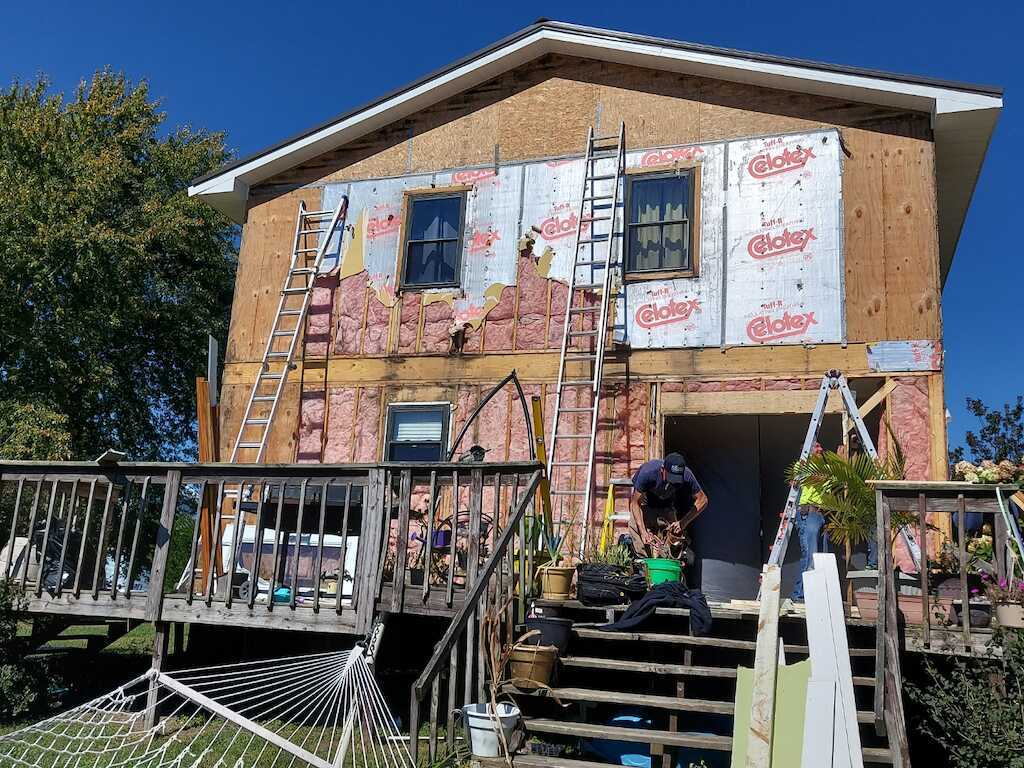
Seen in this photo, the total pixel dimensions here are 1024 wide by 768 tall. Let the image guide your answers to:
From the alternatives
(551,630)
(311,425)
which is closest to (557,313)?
(311,425)

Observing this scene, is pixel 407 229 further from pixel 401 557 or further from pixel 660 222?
pixel 401 557

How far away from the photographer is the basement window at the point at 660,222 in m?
11.0

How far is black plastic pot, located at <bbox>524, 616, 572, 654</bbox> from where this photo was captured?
7109 mm

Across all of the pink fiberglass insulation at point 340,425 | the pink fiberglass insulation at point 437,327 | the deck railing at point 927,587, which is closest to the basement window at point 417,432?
the pink fiberglass insulation at point 340,425

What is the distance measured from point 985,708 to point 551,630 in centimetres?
302

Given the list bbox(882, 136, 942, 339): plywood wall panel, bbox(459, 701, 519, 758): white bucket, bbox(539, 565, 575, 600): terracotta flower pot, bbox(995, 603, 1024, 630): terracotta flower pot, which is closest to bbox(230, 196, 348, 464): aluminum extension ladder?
bbox(539, 565, 575, 600): terracotta flower pot

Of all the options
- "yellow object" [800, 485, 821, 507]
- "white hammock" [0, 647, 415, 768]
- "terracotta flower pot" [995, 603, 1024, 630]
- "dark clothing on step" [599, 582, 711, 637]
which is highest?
"yellow object" [800, 485, 821, 507]

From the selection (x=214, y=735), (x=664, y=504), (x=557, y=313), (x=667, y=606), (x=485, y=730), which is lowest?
(x=214, y=735)

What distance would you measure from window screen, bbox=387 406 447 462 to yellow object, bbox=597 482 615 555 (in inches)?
86.3

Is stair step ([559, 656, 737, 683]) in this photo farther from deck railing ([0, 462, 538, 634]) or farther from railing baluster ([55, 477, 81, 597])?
railing baluster ([55, 477, 81, 597])

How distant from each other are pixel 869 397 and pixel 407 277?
5912 mm

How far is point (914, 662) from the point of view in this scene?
275 inches

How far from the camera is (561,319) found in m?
11.2

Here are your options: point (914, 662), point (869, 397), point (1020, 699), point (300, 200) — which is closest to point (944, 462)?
point (869, 397)
